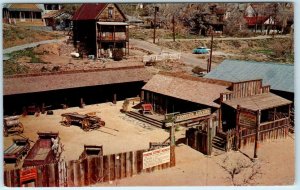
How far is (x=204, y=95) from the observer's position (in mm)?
20719

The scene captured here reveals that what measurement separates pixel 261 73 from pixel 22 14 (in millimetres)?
14029

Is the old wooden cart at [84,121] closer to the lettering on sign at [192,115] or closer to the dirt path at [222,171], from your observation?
the lettering on sign at [192,115]

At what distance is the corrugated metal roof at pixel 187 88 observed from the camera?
2044cm

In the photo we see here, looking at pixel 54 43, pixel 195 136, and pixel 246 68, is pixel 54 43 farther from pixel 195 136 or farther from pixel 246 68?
pixel 195 136

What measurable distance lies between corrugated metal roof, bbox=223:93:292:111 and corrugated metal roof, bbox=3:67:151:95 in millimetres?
8222

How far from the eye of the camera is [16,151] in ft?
52.4

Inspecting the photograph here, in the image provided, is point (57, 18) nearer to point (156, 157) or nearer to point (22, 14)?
point (22, 14)

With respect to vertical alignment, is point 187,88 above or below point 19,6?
below

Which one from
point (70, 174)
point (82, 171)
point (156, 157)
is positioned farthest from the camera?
point (156, 157)

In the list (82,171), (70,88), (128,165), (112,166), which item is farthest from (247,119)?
(70,88)

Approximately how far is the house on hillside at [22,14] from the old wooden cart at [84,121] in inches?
220

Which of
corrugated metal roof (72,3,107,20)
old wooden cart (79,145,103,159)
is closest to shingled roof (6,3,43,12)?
old wooden cart (79,145,103,159)

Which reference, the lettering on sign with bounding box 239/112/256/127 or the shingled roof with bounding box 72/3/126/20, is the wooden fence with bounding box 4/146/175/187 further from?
the shingled roof with bounding box 72/3/126/20

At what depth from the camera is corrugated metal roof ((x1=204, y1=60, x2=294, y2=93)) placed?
70.3 feet
